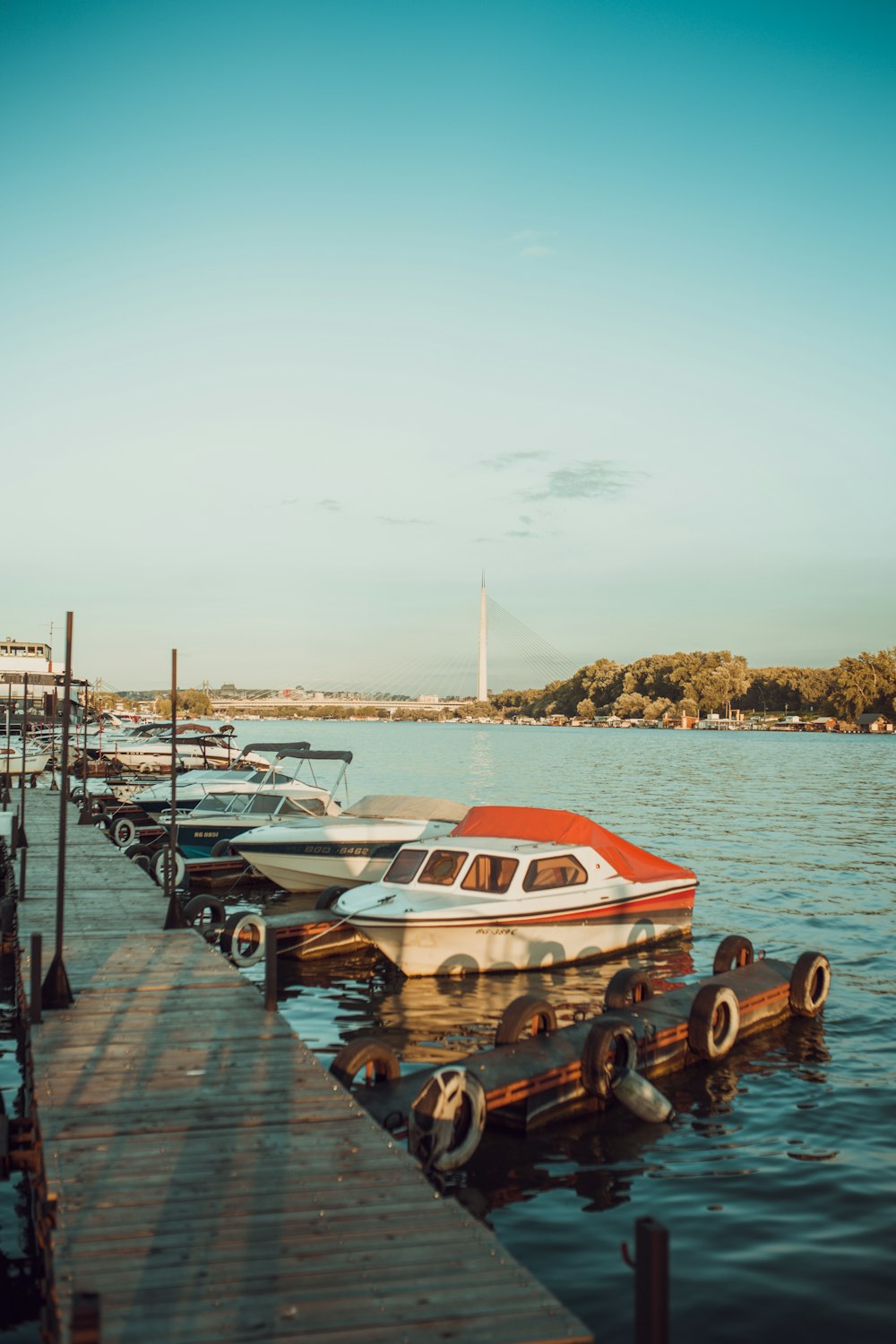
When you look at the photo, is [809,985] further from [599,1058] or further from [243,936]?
[243,936]

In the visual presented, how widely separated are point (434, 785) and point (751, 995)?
194 ft

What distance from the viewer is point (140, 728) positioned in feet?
284

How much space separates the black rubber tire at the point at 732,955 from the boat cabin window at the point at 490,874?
3.67 m

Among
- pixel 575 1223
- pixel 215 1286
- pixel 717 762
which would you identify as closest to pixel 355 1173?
pixel 215 1286

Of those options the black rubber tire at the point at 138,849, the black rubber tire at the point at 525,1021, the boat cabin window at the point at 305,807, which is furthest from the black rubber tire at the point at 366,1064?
the boat cabin window at the point at 305,807

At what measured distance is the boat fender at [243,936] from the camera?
19.2m

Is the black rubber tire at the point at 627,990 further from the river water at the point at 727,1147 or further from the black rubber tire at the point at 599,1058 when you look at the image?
the black rubber tire at the point at 599,1058

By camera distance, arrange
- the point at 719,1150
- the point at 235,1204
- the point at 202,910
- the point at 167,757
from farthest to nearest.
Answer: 1. the point at 167,757
2. the point at 202,910
3. the point at 719,1150
4. the point at 235,1204

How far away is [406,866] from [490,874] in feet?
5.19

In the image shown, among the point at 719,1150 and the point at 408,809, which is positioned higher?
the point at 408,809

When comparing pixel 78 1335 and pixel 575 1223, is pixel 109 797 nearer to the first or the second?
pixel 575 1223

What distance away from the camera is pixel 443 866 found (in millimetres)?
19266


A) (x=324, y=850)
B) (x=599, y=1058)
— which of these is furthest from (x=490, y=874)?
(x=324, y=850)

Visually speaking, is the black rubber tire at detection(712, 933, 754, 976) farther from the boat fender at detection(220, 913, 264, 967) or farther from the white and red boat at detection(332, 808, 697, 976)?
the boat fender at detection(220, 913, 264, 967)
